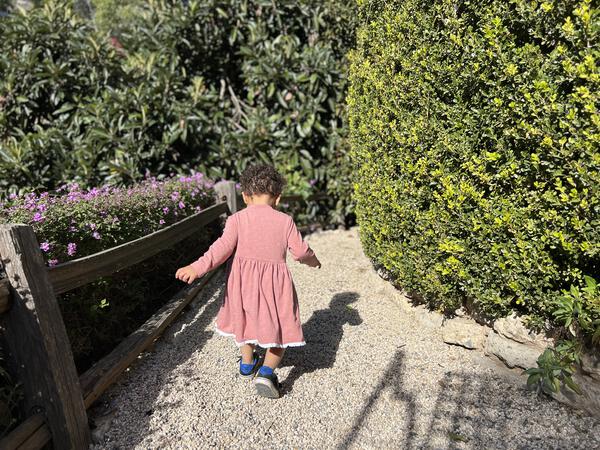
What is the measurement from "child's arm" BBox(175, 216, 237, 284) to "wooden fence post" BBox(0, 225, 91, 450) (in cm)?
68

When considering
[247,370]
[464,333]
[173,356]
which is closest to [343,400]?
[247,370]

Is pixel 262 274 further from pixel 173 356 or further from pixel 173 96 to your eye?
pixel 173 96

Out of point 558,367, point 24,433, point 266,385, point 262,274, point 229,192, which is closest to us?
point 24,433

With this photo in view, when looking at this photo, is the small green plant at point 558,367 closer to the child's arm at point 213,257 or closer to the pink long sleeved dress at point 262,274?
the pink long sleeved dress at point 262,274

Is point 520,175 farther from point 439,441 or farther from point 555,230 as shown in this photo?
point 439,441

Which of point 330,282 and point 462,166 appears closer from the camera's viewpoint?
point 462,166

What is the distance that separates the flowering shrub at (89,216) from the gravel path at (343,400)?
887mm

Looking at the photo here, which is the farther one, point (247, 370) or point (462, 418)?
point (247, 370)

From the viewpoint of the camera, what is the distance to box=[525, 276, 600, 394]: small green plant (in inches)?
88.6

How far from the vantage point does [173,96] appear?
21.4 ft

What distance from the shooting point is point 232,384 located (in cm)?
292

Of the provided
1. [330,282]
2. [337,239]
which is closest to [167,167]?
[337,239]

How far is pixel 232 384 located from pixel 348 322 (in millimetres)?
1273

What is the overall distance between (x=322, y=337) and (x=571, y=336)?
174cm
